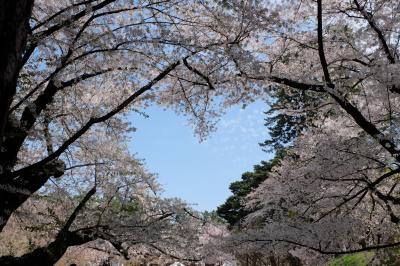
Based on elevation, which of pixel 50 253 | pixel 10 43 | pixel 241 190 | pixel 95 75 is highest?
pixel 241 190

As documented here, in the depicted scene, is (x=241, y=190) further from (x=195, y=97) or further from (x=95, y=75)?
(x=95, y=75)

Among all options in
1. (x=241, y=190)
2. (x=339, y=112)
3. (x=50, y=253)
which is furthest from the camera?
(x=241, y=190)

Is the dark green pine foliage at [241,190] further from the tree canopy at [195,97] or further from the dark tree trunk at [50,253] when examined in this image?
the dark tree trunk at [50,253]

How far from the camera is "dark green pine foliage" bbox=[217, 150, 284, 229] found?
25.3 meters

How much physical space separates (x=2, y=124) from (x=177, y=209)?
559cm

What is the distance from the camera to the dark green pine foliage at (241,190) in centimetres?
2533

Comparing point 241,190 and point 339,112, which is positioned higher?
point 241,190

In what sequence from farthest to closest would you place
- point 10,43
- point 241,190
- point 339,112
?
point 241,190
point 339,112
point 10,43

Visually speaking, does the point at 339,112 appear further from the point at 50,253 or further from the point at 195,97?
the point at 50,253

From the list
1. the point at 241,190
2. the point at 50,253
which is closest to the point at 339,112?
the point at 50,253

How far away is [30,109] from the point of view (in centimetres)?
527

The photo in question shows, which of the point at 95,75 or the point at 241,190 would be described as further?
the point at 241,190

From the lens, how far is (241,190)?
26.9 metres

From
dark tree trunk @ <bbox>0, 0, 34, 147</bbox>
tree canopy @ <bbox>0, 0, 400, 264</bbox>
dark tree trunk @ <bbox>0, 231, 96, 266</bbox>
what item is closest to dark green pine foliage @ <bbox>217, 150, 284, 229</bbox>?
tree canopy @ <bbox>0, 0, 400, 264</bbox>
